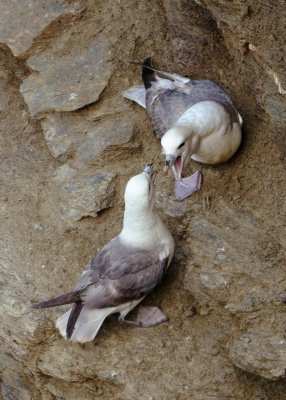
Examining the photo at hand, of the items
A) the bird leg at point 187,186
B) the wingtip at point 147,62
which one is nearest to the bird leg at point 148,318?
the bird leg at point 187,186

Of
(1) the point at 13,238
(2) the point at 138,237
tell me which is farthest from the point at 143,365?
(1) the point at 13,238

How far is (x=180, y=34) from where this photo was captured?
594 cm

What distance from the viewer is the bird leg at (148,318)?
204 inches

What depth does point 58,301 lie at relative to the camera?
4953 mm

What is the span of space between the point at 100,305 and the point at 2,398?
5.12 ft

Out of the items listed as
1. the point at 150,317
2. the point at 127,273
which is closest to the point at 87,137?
the point at 127,273

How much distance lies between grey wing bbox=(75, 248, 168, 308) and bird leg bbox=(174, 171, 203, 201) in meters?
0.59

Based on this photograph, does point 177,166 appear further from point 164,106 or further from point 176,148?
point 164,106

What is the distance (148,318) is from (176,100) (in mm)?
1628

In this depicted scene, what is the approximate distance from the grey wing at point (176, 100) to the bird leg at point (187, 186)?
383 mm

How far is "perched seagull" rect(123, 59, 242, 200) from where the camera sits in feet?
17.6

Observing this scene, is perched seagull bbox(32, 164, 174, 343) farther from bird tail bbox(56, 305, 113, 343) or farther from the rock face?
the rock face

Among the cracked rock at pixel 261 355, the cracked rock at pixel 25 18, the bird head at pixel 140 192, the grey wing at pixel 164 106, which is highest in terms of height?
the cracked rock at pixel 25 18

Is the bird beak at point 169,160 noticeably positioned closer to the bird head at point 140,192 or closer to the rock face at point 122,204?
the bird head at point 140,192
